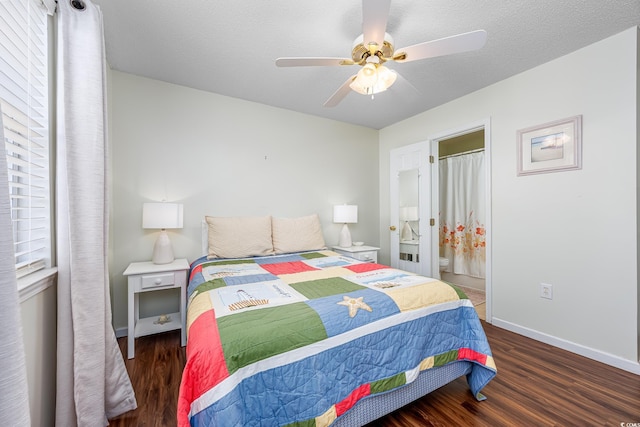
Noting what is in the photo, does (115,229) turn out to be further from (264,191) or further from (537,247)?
(537,247)

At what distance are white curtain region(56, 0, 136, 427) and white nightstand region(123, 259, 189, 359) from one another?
74 centimetres

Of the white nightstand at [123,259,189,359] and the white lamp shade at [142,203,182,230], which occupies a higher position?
the white lamp shade at [142,203,182,230]

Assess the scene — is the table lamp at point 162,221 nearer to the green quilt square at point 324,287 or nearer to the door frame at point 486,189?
the green quilt square at point 324,287

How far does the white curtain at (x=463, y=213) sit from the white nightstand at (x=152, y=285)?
400cm

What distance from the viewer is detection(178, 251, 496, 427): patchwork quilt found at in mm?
979

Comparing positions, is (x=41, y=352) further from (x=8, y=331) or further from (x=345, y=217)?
(x=345, y=217)

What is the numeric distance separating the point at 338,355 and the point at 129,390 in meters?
1.31

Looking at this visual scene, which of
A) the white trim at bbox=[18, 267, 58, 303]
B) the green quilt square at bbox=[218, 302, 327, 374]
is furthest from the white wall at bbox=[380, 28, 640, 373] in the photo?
the white trim at bbox=[18, 267, 58, 303]

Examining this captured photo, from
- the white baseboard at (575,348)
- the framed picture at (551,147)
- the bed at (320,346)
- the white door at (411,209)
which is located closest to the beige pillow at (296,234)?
the bed at (320,346)

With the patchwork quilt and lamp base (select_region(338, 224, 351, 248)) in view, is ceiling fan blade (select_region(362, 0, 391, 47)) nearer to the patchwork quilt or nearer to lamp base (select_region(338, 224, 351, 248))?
the patchwork quilt

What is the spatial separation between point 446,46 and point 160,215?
8.34 ft

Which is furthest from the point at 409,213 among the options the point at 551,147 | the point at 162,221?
the point at 162,221

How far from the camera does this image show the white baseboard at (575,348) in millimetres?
1897

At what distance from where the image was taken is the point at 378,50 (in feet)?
5.32
